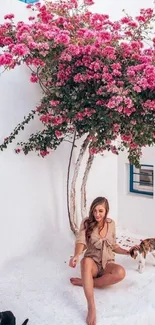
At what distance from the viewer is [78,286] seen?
320 centimetres

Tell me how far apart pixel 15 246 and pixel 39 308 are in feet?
3.53

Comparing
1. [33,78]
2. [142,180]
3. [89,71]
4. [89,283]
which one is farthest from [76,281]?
[142,180]

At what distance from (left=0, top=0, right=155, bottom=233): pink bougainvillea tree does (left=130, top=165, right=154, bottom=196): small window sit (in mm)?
1433

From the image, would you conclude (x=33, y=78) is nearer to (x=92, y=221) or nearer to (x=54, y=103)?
(x=54, y=103)

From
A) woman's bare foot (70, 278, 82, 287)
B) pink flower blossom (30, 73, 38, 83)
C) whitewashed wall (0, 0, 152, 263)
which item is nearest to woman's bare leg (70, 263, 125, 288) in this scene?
woman's bare foot (70, 278, 82, 287)

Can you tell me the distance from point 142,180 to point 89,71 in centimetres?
245

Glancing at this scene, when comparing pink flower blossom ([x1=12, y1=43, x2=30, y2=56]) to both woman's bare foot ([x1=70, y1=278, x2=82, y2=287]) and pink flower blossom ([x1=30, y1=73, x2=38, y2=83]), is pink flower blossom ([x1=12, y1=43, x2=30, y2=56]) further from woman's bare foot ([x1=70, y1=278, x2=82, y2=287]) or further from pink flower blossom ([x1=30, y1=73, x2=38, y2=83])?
woman's bare foot ([x1=70, y1=278, x2=82, y2=287])

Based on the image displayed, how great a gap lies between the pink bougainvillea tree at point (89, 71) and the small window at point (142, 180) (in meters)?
1.43

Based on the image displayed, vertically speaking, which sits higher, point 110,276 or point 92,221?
point 92,221

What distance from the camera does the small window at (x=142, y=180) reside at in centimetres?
491

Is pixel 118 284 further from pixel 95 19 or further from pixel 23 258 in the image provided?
pixel 95 19

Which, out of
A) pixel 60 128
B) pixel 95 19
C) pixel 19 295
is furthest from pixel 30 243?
pixel 95 19

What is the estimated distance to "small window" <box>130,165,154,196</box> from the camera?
4.91 meters

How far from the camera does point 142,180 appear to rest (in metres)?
5.03
